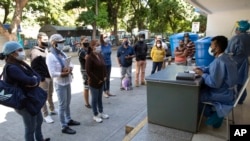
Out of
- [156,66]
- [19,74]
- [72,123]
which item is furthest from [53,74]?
[156,66]

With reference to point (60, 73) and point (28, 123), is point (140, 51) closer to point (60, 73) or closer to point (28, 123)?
point (60, 73)

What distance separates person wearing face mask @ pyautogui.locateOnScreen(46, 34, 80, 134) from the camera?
12.3 ft

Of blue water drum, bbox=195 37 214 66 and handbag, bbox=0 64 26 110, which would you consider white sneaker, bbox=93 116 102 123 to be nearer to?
handbag, bbox=0 64 26 110

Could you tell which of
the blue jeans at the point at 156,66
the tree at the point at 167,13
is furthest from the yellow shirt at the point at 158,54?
the tree at the point at 167,13

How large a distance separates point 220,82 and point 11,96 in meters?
2.72

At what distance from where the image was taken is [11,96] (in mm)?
2711

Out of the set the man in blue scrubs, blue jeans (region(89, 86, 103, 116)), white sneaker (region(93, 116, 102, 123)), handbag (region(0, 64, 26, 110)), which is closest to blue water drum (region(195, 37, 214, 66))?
the man in blue scrubs

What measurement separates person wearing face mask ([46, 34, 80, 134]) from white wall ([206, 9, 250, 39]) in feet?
18.3

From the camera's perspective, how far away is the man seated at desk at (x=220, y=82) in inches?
112

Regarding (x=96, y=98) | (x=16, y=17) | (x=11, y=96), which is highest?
(x=16, y=17)

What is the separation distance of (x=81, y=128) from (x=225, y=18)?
610 centimetres

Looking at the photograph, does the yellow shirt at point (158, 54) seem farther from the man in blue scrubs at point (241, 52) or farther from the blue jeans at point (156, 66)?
the man in blue scrubs at point (241, 52)

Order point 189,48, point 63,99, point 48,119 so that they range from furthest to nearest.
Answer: point 189,48
point 48,119
point 63,99

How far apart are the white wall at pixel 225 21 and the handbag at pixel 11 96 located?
653cm
